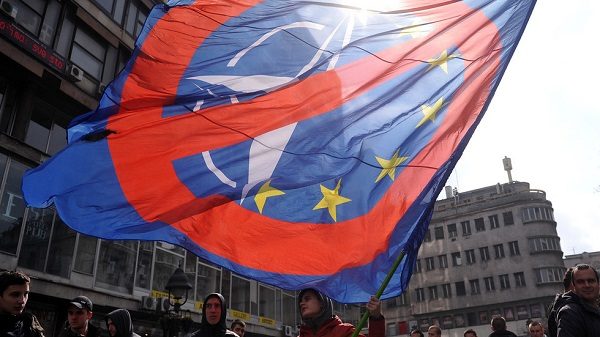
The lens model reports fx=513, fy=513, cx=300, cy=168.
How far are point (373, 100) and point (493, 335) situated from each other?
15.9 feet

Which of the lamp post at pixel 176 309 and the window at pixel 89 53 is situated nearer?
the lamp post at pixel 176 309

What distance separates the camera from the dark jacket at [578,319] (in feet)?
11.4

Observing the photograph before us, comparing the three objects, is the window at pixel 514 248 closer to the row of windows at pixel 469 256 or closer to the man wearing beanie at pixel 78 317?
the row of windows at pixel 469 256

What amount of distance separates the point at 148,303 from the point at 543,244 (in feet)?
149

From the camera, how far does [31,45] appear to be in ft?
50.4

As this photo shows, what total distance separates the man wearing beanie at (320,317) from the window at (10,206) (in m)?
12.5

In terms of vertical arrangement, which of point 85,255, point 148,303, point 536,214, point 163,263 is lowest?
point 148,303

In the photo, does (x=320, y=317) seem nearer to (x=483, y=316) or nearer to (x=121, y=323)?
(x=121, y=323)

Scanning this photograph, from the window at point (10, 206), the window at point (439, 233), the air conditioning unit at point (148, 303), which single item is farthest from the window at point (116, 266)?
the window at point (439, 233)

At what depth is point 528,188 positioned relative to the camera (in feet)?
196

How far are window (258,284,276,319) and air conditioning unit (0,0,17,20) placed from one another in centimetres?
1633

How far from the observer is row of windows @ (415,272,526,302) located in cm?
5143

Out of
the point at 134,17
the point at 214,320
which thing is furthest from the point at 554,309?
the point at 134,17

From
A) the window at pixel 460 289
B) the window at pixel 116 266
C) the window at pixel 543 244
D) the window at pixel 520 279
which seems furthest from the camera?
the window at pixel 460 289
